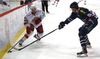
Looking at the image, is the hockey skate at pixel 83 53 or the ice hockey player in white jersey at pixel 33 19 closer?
the hockey skate at pixel 83 53

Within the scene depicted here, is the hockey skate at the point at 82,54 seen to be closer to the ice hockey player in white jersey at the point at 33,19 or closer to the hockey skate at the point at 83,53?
the hockey skate at the point at 83,53

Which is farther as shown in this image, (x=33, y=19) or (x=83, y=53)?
(x=33, y=19)

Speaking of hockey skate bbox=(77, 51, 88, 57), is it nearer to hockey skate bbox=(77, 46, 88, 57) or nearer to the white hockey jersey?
hockey skate bbox=(77, 46, 88, 57)

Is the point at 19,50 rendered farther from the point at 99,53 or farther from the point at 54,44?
the point at 99,53

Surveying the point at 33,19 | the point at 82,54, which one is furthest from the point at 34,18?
the point at 82,54

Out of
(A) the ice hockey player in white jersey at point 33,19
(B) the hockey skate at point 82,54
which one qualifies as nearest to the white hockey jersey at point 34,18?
(A) the ice hockey player in white jersey at point 33,19

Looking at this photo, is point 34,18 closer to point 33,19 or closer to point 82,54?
point 33,19

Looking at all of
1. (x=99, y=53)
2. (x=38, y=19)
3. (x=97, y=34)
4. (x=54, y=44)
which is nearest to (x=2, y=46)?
(x=38, y=19)

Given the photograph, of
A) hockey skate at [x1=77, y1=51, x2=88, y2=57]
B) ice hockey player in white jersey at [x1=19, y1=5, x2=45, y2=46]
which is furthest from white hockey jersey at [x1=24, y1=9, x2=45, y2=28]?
hockey skate at [x1=77, y1=51, x2=88, y2=57]

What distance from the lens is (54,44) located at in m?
3.38

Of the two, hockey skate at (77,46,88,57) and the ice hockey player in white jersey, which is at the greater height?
the ice hockey player in white jersey

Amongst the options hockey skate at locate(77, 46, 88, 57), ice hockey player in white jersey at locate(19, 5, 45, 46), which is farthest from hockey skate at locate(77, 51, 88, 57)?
ice hockey player in white jersey at locate(19, 5, 45, 46)

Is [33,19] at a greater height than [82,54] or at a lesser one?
greater

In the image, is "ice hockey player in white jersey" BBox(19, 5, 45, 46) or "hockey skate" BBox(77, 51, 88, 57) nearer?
"hockey skate" BBox(77, 51, 88, 57)
